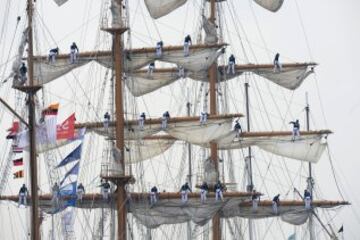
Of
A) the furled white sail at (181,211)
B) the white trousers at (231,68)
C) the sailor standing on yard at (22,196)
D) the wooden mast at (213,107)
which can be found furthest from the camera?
the white trousers at (231,68)

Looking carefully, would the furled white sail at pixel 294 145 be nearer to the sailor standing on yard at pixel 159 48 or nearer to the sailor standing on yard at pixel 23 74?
the sailor standing on yard at pixel 159 48

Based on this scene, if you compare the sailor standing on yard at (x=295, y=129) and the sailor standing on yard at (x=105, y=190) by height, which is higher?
the sailor standing on yard at (x=295, y=129)

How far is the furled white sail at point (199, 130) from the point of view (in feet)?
396

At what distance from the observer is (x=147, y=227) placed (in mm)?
121625

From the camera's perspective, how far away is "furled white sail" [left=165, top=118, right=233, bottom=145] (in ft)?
396

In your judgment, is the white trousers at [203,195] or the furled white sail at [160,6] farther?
the furled white sail at [160,6]

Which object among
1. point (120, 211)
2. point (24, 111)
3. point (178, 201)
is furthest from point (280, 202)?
point (24, 111)

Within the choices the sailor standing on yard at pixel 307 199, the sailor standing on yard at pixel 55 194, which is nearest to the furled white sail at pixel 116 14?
the sailor standing on yard at pixel 55 194

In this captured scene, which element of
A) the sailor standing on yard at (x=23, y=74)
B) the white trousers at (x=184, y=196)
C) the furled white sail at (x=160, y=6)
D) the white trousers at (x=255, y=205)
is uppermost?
the furled white sail at (x=160, y=6)

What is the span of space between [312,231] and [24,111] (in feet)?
129

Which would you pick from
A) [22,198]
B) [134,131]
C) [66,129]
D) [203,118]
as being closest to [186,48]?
→ [203,118]

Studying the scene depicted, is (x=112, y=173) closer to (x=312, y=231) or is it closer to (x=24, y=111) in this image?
(x=24, y=111)

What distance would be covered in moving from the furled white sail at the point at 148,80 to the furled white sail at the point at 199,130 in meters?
3.79

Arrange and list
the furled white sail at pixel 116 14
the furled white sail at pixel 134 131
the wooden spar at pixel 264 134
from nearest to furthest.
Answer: the furled white sail at pixel 116 14 < the furled white sail at pixel 134 131 < the wooden spar at pixel 264 134
